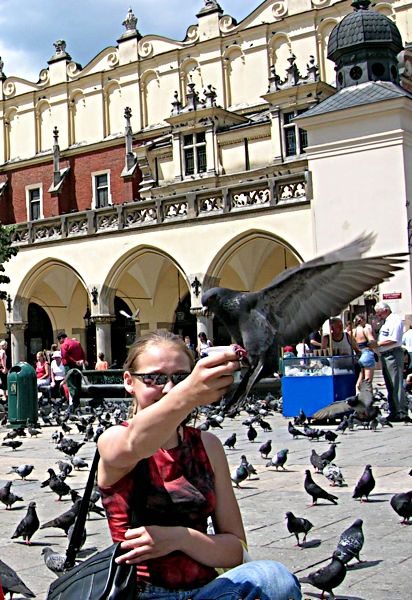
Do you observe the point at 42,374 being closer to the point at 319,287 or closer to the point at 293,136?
the point at 293,136

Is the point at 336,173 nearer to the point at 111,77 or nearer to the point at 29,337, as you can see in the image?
the point at 111,77


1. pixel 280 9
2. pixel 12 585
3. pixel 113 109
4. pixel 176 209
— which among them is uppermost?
pixel 280 9

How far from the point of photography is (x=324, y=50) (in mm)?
30516

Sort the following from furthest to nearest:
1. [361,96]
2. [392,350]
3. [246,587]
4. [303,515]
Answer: [361,96] < [392,350] < [303,515] < [246,587]

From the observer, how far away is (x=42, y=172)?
37.7m

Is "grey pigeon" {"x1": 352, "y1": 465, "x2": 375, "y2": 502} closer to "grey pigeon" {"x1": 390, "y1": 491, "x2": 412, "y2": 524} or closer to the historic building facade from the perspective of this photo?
"grey pigeon" {"x1": 390, "y1": 491, "x2": 412, "y2": 524}

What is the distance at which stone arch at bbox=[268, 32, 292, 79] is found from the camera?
3127cm

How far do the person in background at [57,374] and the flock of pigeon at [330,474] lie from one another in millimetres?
4966

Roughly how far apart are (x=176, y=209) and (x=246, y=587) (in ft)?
80.1

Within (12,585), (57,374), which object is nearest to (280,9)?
(57,374)

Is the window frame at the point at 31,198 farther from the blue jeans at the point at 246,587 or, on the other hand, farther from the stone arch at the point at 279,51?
the blue jeans at the point at 246,587

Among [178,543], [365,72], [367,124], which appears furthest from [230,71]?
[178,543]

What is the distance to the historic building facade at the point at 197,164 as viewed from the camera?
23156mm

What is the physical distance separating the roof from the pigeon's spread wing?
795 inches
